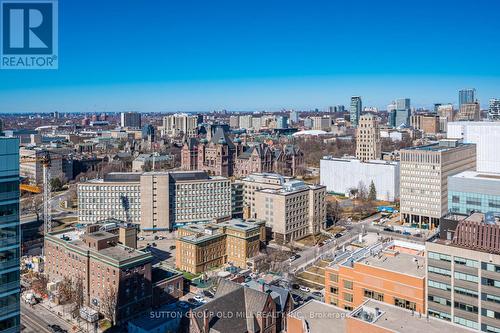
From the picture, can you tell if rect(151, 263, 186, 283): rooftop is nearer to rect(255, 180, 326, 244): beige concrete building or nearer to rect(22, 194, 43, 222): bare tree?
rect(255, 180, 326, 244): beige concrete building

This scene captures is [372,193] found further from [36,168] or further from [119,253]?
[36,168]

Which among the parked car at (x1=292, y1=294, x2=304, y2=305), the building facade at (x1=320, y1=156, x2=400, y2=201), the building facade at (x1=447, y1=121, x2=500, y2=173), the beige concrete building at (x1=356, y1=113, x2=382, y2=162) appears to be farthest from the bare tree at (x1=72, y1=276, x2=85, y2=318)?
the beige concrete building at (x1=356, y1=113, x2=382, y2=162)

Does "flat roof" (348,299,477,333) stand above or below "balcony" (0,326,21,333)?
below

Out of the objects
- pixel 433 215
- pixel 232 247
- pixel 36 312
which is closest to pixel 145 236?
pixel 232 247

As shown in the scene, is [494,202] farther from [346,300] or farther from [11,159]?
[11,159]

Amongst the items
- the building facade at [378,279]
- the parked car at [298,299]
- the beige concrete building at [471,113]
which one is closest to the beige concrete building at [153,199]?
the parked car at [298,299]

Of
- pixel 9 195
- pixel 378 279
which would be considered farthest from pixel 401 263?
pixel 9 195

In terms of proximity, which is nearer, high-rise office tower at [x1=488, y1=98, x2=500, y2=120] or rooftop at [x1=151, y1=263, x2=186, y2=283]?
rooftop at [x1=151, y1=263, x2=186, y2=283]
